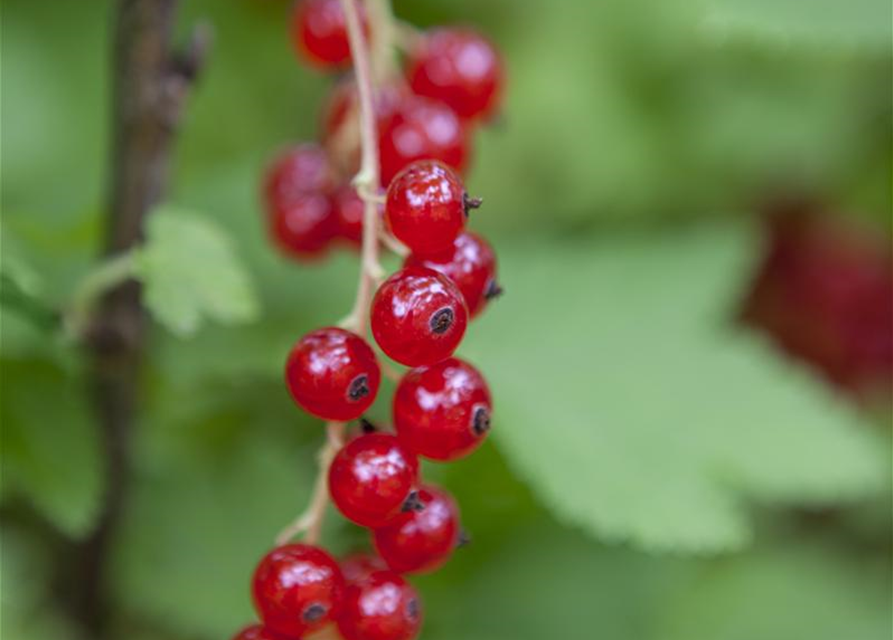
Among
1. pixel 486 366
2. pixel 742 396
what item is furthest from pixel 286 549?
pixel 742 396

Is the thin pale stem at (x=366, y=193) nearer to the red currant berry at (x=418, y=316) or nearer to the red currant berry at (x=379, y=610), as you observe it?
the red currant berry at (x=418, y=316)

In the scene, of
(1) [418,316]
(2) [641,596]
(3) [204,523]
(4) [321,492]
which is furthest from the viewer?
(2) [641,596]

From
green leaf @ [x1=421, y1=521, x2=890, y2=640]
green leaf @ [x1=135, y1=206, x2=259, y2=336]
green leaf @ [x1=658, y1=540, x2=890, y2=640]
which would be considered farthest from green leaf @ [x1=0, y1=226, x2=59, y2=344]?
green leaf @ [x1=658, y1=540, x2=890, y2=640]

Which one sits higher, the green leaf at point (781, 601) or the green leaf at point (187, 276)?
the green leaf at point (187, 276)

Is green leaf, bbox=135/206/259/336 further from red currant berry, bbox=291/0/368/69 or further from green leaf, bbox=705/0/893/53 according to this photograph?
green leaf, bbox=705/0/893/53

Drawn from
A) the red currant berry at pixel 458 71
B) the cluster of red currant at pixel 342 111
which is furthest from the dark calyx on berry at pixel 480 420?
the red currant berry at pixel 458 71

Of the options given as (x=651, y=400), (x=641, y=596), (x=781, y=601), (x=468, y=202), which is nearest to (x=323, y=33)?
(x=468, y=202)

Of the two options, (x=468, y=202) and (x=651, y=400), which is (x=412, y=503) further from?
(x=651, y=400)
